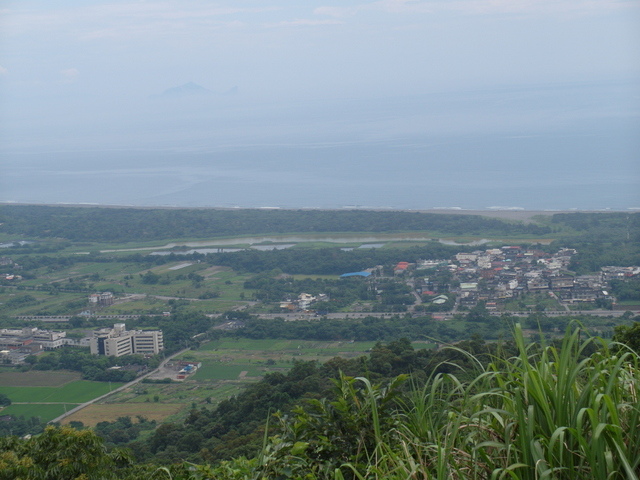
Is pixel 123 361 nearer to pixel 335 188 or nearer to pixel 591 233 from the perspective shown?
pixel 591 233

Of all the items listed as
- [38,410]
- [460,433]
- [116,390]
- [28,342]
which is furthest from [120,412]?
[460,433]

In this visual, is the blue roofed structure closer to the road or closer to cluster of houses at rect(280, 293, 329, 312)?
cluster of houses at rect(280, 293, 329, 312)

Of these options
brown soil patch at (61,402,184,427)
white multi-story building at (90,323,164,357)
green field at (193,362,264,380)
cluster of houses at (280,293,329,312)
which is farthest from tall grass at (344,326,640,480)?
cluster of houses at (280,293,329,312)

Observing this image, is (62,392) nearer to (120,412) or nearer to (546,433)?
(120,412)

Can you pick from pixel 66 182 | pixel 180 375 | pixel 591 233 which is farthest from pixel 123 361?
pixel 66 182

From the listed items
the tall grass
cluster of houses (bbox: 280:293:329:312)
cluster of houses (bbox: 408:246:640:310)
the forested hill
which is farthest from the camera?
the forested hill

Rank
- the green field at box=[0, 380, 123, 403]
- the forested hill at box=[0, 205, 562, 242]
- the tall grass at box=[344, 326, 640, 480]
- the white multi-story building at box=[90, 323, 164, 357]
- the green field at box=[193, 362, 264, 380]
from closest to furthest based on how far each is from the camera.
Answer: the tall grass at box=[344, 326, 640, 480], the green field at box=[0, 380, 123, 403], the green field at box=[193, 362, 264, 380], the white multi-story building at box=[90, 323, 164, 357], the forested hill at box=[0, 205, 562, 242]

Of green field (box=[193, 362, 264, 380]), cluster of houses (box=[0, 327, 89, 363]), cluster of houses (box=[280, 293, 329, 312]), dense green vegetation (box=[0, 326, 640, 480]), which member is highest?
dense green vegetation (box=[0, 326, 640, 480])
